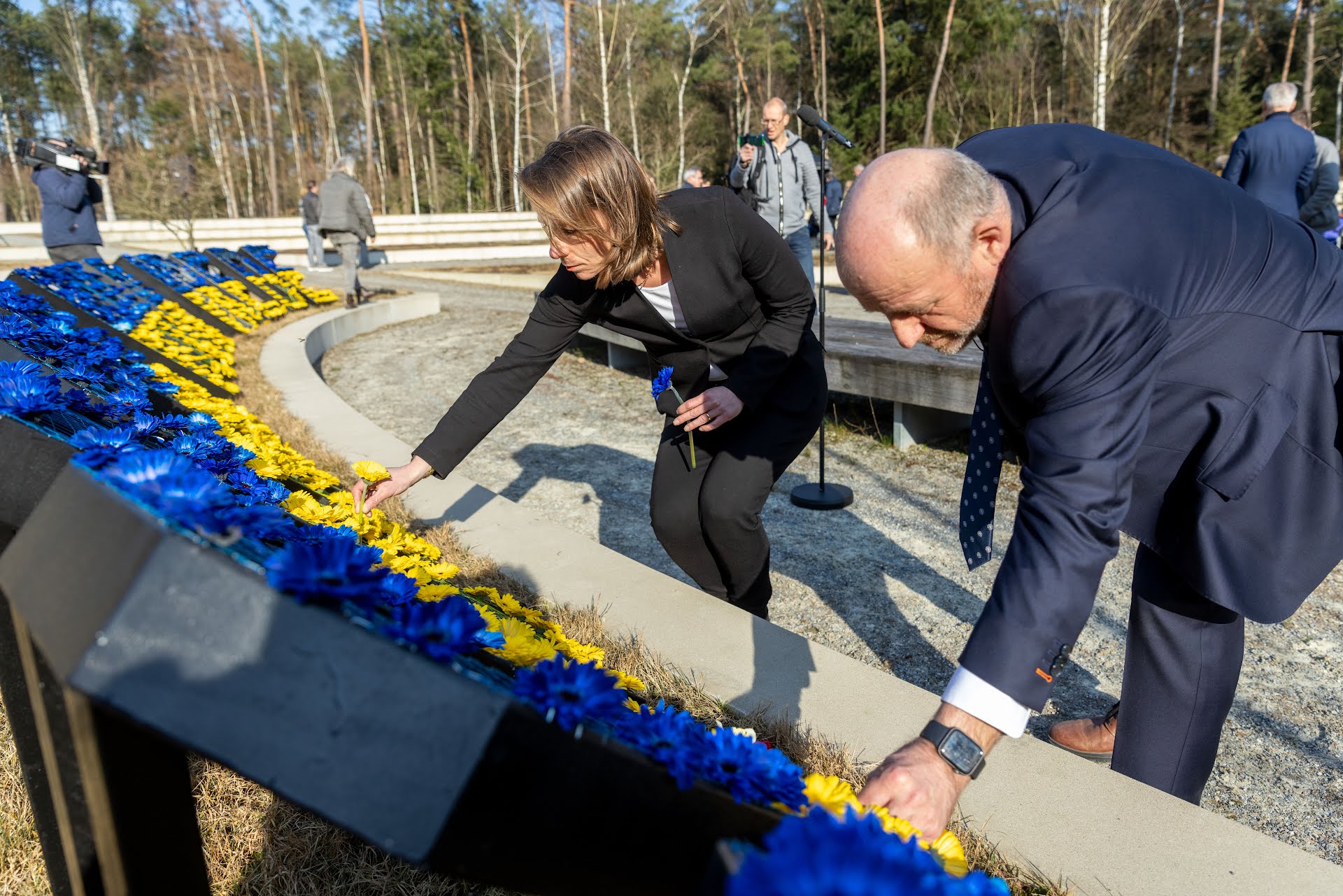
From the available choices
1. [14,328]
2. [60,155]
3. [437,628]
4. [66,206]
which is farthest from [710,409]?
[66,206]

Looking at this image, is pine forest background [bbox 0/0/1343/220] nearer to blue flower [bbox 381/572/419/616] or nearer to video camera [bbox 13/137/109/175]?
video camera [bbox 13/137/109/175]

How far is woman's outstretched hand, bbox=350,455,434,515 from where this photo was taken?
Result: 8.13 feet

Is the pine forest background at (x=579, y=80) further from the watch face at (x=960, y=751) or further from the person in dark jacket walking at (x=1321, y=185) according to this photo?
the watch face at (x=960, y=751)

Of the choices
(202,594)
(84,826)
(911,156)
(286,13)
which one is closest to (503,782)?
(202,594)

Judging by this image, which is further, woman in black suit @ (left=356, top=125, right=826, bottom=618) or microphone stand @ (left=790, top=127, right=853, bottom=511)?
microphone stand @ (left=790, top=127, right=853, bottom=511)

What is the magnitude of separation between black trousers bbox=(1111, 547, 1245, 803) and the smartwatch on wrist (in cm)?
103

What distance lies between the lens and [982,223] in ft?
4.81

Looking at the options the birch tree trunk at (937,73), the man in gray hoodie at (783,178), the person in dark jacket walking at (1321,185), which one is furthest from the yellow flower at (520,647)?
the birch tree trunk at (937,73)

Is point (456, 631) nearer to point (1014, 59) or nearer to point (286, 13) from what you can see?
point (1014, 59)

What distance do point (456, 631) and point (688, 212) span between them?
1.95 meters

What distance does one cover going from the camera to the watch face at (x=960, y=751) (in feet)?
4.05

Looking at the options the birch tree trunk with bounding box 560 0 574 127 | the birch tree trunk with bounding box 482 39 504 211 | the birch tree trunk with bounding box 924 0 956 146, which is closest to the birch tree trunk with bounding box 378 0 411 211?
the birch tree trunk with bounding box 482 39 504 211

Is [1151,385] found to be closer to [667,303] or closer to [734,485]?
[734,485]

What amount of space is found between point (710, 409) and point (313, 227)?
16.9 m
